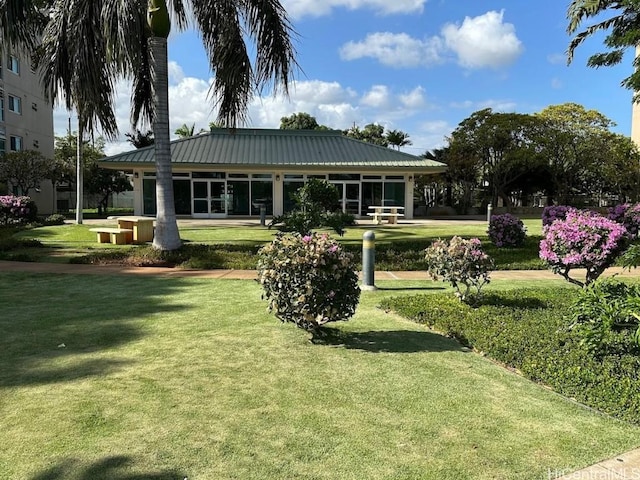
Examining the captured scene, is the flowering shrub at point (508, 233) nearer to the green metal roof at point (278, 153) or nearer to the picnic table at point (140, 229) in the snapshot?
the picnic table at point (140, 229)

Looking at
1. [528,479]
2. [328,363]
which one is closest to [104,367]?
[328,363]

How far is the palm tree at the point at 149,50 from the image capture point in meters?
9.81

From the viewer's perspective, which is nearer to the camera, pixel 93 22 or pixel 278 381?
pixel 278 381

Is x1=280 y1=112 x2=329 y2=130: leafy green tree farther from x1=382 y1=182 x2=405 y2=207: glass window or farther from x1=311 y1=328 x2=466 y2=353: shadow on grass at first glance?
x1=311 y1=328 x2=466 y2=353: shadow on grass

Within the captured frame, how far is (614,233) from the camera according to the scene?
571 cm

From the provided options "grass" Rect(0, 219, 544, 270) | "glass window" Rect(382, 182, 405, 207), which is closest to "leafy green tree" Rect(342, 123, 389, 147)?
"glass window" Rect(382, 182, 405, 207)

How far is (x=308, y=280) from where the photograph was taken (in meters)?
4.58

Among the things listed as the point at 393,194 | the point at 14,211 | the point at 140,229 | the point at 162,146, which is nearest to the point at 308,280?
the point at 162,146

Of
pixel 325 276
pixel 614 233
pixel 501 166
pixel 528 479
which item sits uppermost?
pixel 501 166

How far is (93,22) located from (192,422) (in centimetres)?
960

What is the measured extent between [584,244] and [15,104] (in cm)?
3816

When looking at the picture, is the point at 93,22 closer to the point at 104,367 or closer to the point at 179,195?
the point at 104,367

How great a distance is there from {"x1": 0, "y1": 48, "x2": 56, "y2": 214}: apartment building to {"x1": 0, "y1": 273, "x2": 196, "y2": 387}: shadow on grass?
2796 centimetres

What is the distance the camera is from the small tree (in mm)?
10570
